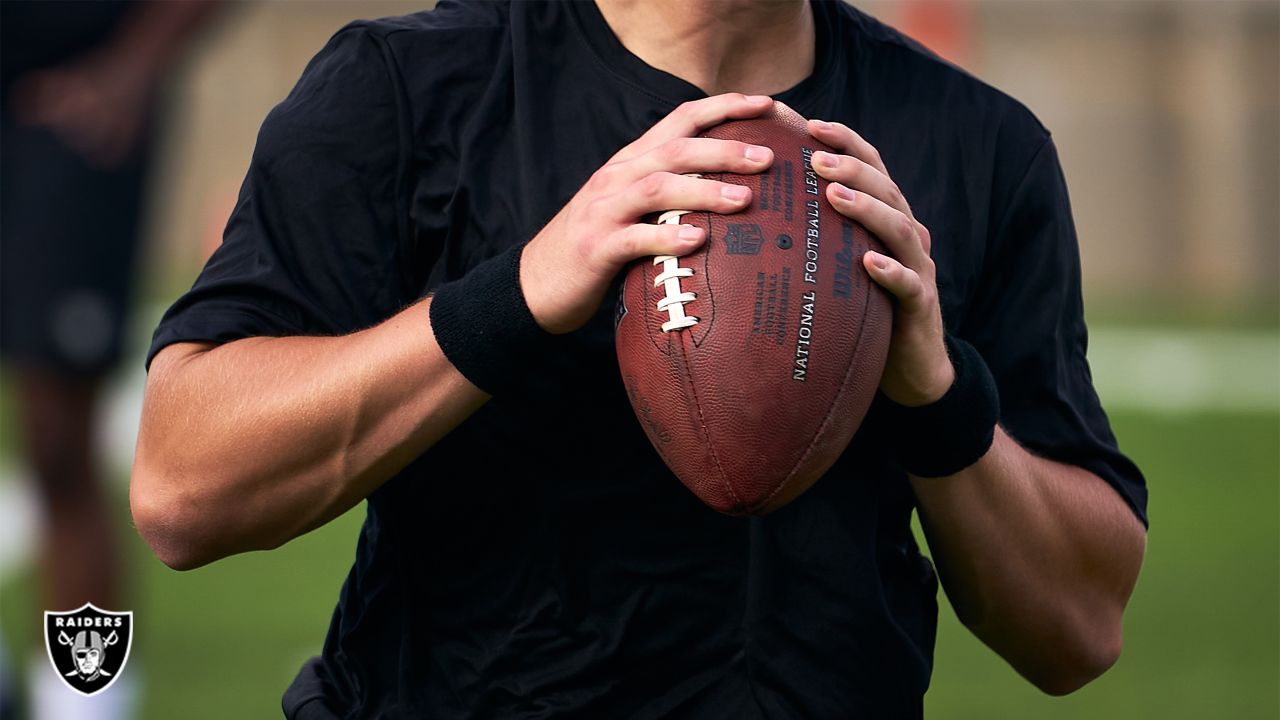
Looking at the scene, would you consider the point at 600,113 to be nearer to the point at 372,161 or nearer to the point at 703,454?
the point at 372,161

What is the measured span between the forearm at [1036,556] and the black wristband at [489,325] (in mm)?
561

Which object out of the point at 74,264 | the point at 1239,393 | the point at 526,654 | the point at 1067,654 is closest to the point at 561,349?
the point at 526,654

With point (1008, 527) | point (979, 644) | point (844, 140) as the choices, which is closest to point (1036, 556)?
point (1008, 527)

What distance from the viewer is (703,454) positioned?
74.0 inches

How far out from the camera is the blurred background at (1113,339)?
17.4 ft

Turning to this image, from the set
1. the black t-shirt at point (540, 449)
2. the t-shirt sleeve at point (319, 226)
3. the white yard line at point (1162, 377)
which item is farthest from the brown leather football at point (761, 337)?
the white yard line at point (1162, 377)

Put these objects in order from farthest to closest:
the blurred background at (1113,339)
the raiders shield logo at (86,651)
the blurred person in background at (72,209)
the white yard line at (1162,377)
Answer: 1. the white yard line at (1162,377)
2. the blurred background at (1113,339)
3. the blurred person in background at (72,209)
4. the raiders shield logo at (86,651)

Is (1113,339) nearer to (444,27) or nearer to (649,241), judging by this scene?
(444,27)

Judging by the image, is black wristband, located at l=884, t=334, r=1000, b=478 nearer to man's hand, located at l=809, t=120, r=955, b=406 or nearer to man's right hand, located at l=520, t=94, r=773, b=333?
man's hand, located at l=809, t=120, r=955, b=406

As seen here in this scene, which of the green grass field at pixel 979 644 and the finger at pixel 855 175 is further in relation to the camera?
the green grass field at pixel 979 644

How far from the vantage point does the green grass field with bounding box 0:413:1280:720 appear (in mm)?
5090

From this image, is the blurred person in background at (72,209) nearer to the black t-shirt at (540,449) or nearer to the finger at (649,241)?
the black t-shirt at (540,449)

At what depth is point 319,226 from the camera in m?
2.05

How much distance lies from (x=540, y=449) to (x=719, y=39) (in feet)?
1.83
